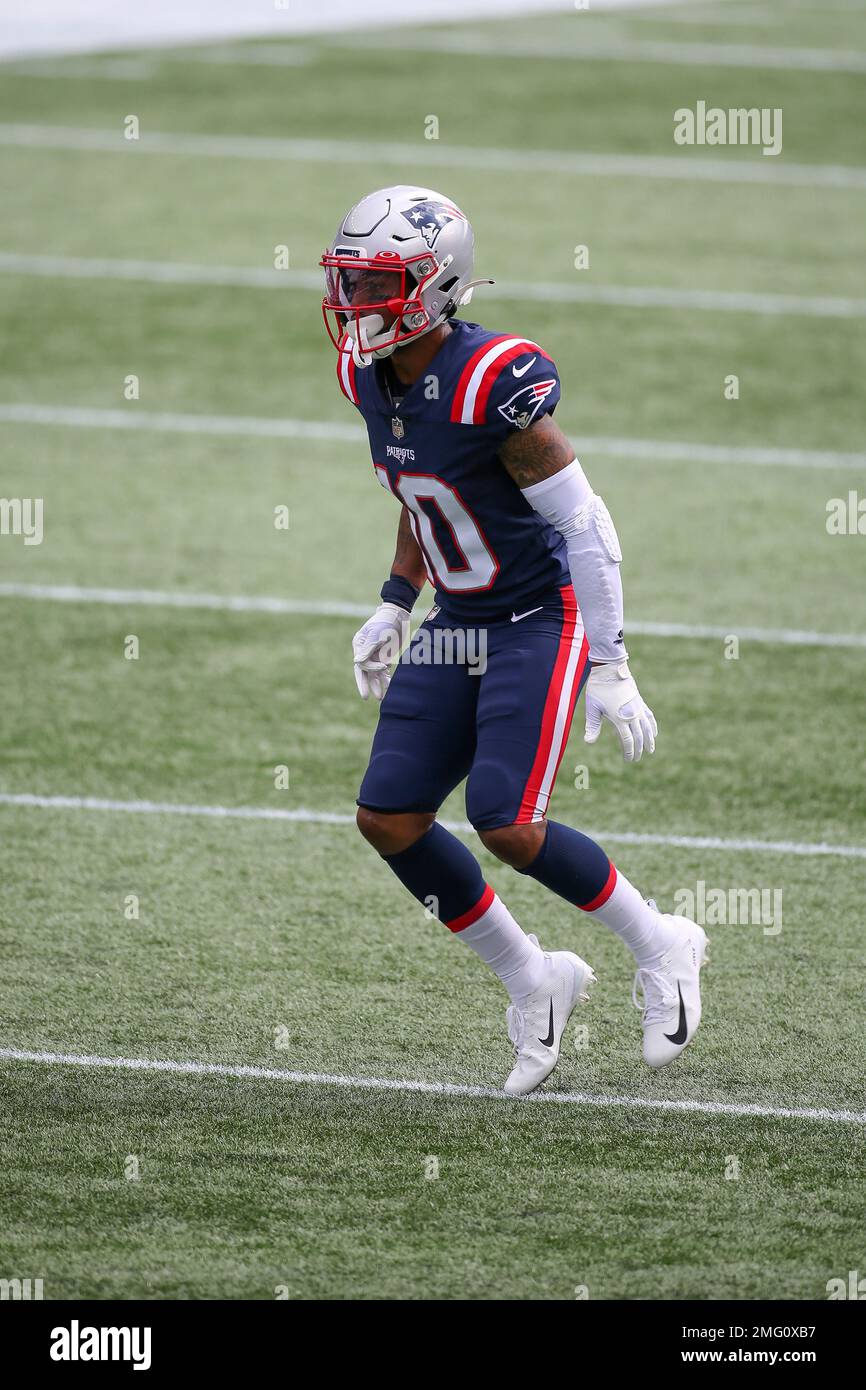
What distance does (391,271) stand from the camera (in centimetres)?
397

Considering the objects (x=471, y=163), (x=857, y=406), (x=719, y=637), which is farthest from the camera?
(x=471, y=163)

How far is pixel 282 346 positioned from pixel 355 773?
513 centimetres

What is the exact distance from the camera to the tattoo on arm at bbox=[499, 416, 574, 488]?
396cm

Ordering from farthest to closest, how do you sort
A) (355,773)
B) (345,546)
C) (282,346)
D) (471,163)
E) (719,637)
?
1. (471,163)
2. (282,346)
3. (345,546)
4. (719,637)
5. (355,773)

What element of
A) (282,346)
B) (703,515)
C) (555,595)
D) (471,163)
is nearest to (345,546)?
(703,515)

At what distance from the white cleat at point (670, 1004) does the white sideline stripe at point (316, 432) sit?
518cm

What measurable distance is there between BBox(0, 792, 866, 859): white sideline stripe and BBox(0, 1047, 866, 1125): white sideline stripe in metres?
1.48

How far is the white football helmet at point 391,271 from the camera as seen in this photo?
13.0 ft

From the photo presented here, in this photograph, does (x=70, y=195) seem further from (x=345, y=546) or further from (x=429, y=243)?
(x=429, y=243)

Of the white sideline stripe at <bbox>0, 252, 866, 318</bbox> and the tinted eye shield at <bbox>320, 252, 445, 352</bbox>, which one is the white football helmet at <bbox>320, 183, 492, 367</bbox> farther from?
the white sideline stripe at <bbox>0, 252, 866, 318</bbox>

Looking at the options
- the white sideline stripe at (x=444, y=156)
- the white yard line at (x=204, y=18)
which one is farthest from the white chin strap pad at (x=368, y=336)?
the white yard line at (x=204, y=18)

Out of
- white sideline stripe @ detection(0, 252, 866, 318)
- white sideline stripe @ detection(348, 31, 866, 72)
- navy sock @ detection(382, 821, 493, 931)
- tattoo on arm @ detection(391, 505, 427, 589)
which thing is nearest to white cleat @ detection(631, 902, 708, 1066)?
navy sock @ detection(382, 821, 493, 931)

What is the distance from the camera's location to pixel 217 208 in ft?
42.0

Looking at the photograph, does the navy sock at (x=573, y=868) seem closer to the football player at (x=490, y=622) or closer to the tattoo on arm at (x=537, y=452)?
the football player at (x=490, y=622)
